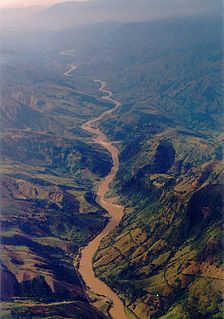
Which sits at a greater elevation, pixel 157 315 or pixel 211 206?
pixel 211 206

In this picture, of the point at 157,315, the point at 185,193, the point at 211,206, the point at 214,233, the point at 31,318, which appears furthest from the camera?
the point at 185,193

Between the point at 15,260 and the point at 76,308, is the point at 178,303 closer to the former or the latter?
the point at 76,308

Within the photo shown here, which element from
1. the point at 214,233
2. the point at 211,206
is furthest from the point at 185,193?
the point at 214,233

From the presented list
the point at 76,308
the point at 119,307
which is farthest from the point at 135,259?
the point at 76,308

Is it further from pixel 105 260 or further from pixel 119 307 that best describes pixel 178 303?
pixel 105 260

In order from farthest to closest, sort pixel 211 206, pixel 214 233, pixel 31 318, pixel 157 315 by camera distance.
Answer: pixel 211 206 → pixel 214 233 → pixel 157 315 → pixel 31 318

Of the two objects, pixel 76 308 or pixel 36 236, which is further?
pixel 36 236

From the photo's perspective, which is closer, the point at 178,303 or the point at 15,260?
the point at 178,303

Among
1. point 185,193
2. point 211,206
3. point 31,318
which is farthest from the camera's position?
point 185,193

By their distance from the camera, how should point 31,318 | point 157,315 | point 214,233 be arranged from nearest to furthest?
point 31,318
point 157,315
point 214,233
